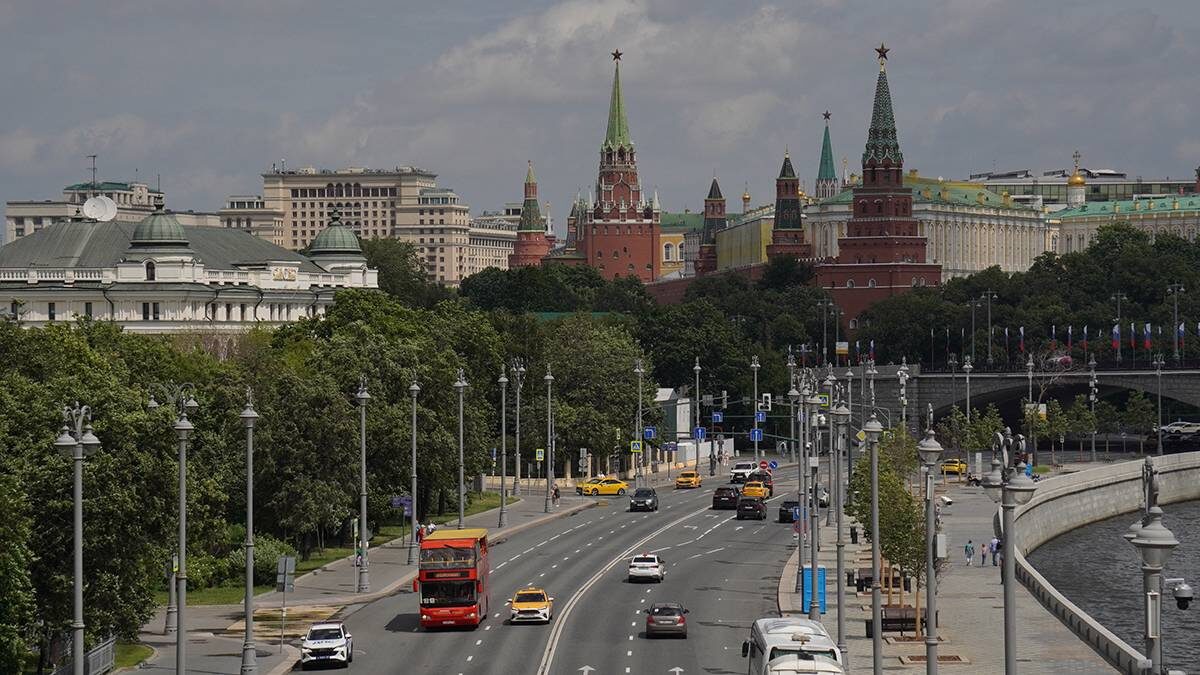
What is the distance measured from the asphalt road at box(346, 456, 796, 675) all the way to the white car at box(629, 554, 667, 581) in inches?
23.6

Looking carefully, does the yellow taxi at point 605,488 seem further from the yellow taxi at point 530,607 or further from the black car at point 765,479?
the yellow taxi at point 530,607

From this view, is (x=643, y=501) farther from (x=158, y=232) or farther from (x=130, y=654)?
(x=158, y=232)

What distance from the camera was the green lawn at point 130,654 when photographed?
6439cm

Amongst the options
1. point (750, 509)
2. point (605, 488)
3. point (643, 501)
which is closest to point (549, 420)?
point (643, 501)

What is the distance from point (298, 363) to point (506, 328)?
157 ft

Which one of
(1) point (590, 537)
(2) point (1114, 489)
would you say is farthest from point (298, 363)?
(2) point (1114, 489)

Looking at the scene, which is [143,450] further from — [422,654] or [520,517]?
[520,517]

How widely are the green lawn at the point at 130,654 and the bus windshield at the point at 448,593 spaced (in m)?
9.34

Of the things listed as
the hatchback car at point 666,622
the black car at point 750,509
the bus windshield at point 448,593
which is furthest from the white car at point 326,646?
the black car at point 750,509

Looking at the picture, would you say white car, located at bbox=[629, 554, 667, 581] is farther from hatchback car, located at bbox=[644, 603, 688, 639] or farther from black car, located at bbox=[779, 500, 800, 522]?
black car, located at bbox=[779, 500, 800, 522]

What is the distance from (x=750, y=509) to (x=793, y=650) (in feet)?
232

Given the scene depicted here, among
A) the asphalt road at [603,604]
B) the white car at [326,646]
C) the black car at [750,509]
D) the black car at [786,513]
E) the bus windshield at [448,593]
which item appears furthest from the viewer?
the black car at [750,509]

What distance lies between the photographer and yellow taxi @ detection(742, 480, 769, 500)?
430ft

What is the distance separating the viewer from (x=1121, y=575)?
368ft
